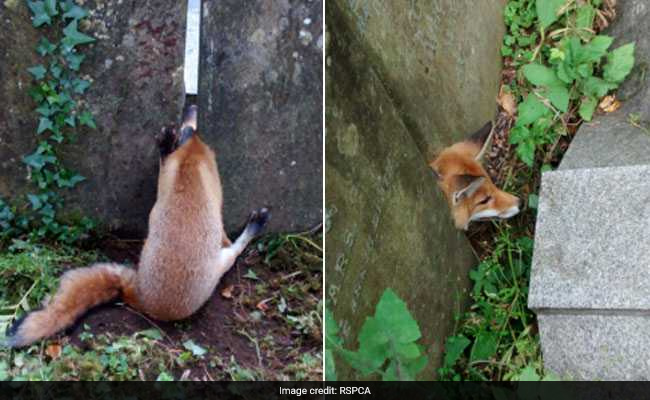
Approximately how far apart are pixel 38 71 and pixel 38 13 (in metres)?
0.27

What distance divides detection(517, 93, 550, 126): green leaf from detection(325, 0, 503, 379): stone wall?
283 mm

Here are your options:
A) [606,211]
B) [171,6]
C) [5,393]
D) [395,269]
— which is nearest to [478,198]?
[606,211]

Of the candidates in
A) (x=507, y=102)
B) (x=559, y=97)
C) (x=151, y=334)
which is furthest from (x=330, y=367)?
(x=507, y=102)

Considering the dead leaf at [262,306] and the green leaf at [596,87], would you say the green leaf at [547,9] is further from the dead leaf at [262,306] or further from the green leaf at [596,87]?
the dead leaf at [262,306]

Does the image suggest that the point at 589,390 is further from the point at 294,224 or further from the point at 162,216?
the point at 162,216

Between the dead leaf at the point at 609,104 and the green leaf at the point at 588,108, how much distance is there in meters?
0.05

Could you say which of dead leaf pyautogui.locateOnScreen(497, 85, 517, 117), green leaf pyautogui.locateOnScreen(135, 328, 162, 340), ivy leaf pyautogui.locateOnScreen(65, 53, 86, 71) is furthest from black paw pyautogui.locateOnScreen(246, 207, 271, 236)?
dead leaf pyautogui.locateOnScreen(497, 85, 517, 117)

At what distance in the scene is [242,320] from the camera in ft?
12.2

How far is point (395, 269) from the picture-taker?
324cm

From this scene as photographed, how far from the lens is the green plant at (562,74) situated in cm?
427

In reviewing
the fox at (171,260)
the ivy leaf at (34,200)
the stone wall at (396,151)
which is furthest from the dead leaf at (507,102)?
the ivy leaf at (34,200)

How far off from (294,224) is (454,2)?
57.4 inches

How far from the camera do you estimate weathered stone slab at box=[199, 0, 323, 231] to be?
3.76 m

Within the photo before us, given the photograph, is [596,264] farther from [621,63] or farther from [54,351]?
[54,351]
